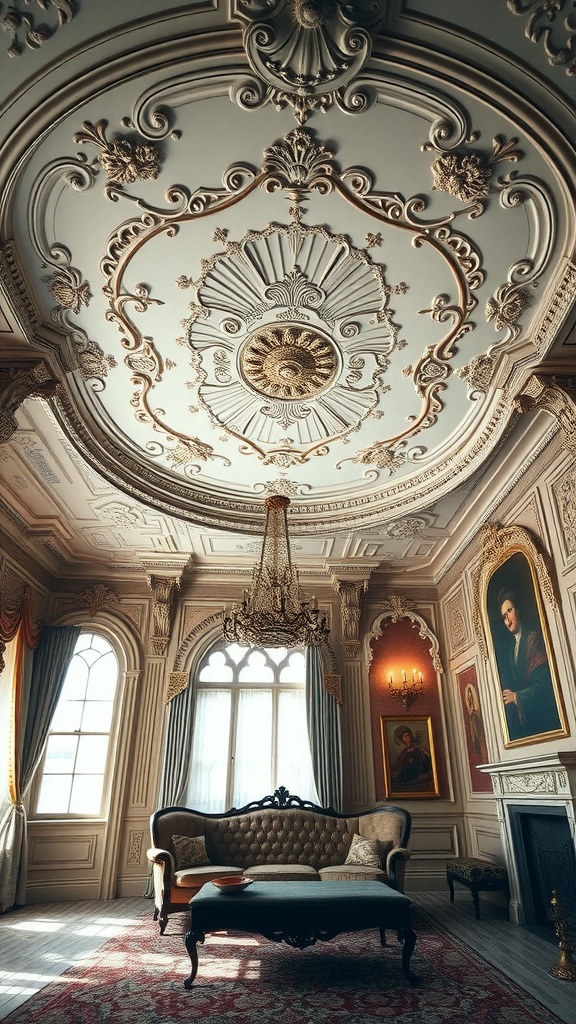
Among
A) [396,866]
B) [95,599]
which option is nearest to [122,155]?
[396,866]

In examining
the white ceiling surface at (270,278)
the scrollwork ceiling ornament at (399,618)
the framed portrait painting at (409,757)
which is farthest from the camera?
the scrollwork ceiling ornament at (399,618)

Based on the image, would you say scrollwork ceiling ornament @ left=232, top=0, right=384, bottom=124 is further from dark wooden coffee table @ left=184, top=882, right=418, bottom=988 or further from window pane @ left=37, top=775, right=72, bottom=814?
window pane @ left=37, top=775, right=72, bottom=814

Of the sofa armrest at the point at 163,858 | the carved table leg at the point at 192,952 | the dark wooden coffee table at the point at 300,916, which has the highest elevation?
the sofa armrest at the point at 163,858

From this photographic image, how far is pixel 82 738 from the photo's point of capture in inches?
332

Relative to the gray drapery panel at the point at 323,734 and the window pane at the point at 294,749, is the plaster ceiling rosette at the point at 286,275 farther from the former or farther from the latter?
the window pane at the point at 294,749

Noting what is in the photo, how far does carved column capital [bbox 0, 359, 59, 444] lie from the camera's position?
464 cm

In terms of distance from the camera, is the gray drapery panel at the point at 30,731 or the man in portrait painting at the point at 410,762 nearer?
the gray drapery panel at the point at 30,731

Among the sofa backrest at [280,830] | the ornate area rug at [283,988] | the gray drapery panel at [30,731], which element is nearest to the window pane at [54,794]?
the gray drapery panel at [30,731]

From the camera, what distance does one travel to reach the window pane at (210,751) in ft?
27.1

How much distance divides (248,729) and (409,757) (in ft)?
7.48

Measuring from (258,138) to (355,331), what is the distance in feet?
5.46

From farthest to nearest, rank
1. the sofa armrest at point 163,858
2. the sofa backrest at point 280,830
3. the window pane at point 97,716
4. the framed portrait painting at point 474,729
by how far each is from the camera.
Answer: the window pane at point 97,716
the framed portrait painting at point 474,729
the sofa backrest at point 280,830
the sofa armrest at point 163,858

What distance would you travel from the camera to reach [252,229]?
13.4ft

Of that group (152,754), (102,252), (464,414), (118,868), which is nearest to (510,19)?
(102,252)
